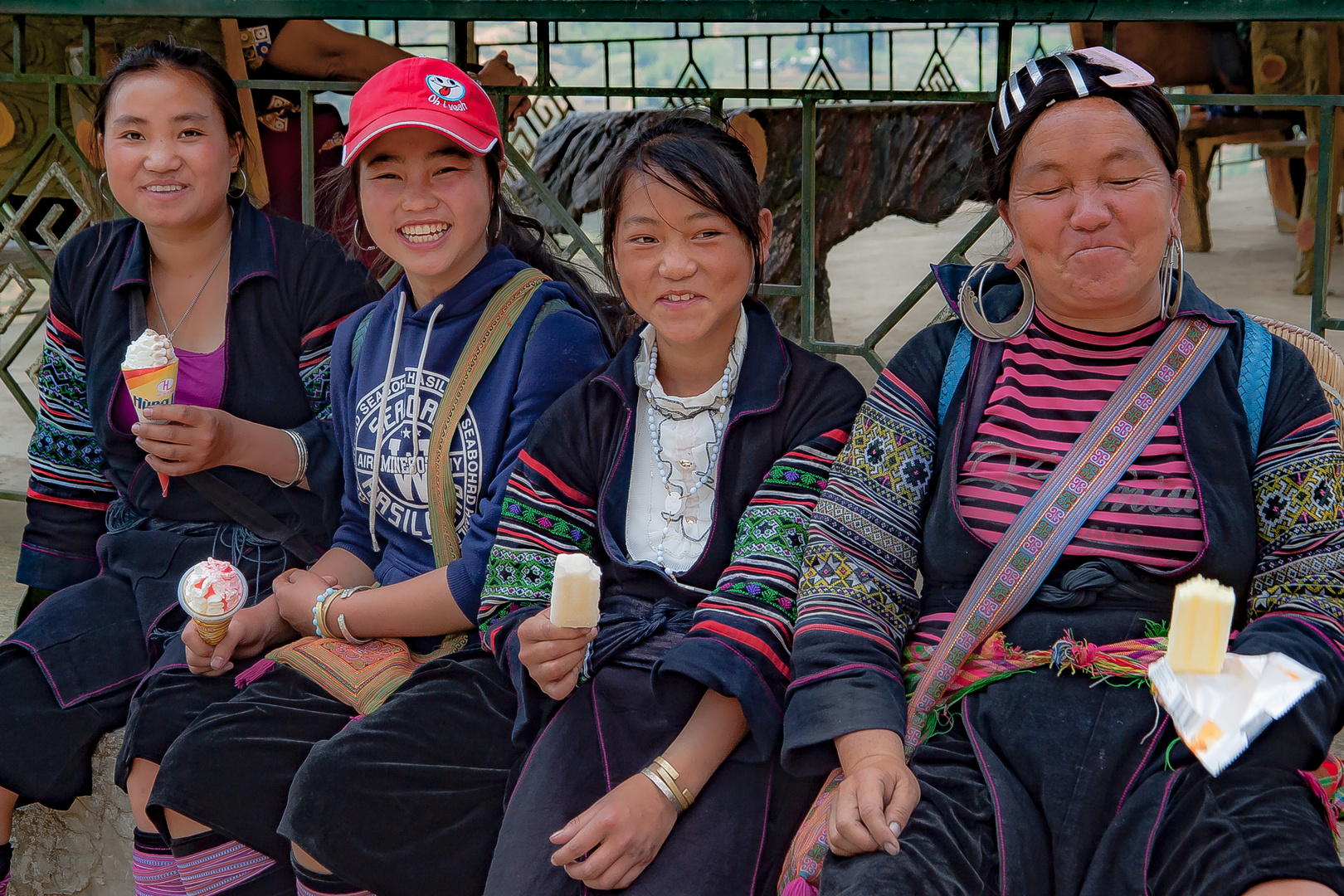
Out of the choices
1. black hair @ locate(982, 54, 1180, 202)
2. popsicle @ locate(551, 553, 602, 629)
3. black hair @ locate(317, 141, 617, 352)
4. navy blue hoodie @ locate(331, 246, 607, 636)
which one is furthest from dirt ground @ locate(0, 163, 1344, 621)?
popsicle @ locate(551, 553, 602, 629)

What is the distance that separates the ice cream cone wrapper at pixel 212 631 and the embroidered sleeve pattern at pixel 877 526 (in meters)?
1.12

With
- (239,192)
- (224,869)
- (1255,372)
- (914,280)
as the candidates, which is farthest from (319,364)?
(914,280)

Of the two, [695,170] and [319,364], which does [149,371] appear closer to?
[319,364]

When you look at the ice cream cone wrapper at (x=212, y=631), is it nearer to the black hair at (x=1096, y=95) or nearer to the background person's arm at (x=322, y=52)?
the black hair at (x=1096, y=95)

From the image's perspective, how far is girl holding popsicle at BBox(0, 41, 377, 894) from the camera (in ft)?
8.14

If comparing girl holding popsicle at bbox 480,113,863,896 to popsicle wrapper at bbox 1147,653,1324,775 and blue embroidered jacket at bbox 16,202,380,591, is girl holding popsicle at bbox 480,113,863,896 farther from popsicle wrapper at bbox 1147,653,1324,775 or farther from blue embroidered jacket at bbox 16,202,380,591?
blue embroidered jacket at bbox 16,202,380,591

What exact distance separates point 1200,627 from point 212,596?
1.71 metres

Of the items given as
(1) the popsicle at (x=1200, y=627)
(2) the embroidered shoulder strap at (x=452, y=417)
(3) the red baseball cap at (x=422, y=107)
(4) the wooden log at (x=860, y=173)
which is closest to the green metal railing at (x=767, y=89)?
(3) the red baseball cap at (x=422, y=107)

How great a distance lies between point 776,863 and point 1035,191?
1.15 m

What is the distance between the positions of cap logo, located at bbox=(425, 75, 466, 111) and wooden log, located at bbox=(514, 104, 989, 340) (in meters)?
2.61

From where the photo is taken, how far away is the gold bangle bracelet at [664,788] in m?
1.84

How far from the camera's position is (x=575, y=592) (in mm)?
1787

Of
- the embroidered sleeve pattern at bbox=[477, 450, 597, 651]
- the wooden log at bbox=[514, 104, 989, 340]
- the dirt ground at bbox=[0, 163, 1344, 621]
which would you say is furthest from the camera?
the wooden log at bbox=[514, 104, 989, 340]

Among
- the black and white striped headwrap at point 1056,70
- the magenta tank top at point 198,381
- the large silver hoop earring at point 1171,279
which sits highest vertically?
the black and white striped headwrap at point 1056,70
